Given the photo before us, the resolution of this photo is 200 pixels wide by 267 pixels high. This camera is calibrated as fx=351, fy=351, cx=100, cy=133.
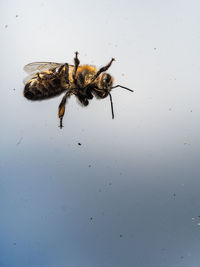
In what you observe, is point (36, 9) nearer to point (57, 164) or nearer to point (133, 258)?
point (57, 164)

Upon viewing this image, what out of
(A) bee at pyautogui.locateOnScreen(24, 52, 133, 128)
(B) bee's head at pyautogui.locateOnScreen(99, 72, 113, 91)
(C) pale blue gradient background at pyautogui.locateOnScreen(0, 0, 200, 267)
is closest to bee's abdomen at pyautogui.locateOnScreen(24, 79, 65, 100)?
(A) bee at pyautogui.locateOnScreen(24, 52, 133, 128)

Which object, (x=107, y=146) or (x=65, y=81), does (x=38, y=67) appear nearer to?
(x=65, y=81)

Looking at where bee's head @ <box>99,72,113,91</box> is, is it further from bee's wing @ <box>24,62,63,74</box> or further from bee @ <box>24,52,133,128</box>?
bee's wing @ <box>24,62,63,74</box>

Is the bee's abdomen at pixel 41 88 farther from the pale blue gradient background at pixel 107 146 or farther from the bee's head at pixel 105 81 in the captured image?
the pale blue gradient background at pixel 107 146

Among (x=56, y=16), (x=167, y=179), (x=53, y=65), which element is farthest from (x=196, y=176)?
(x=56, y=16)

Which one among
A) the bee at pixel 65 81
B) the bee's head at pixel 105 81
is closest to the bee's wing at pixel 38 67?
the bee at pixel 65 81
